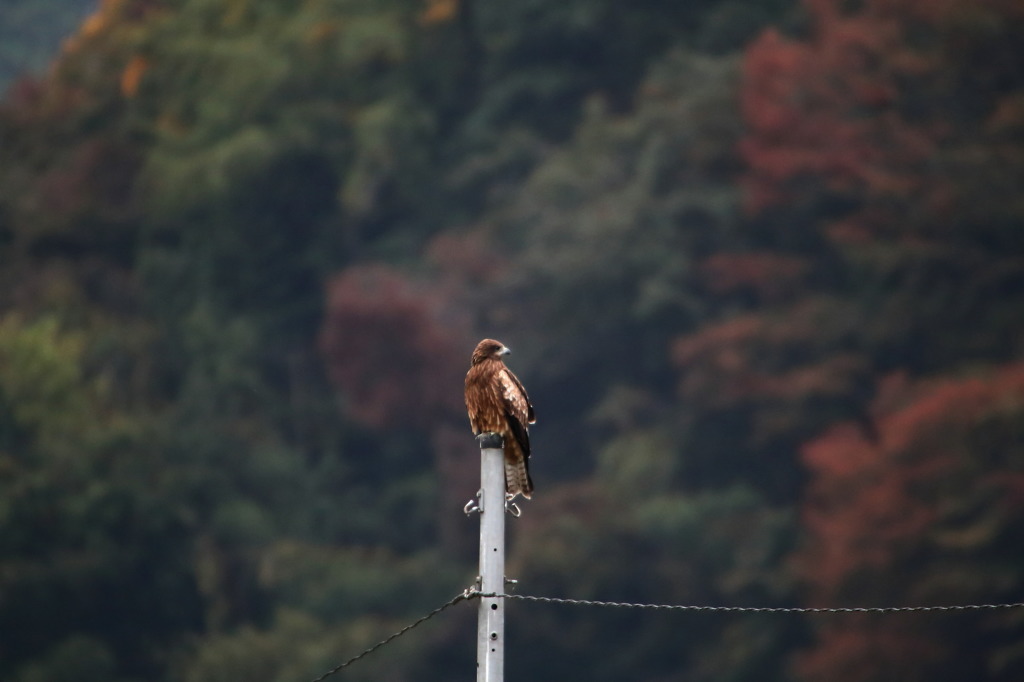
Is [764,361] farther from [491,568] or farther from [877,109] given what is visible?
[491,568]

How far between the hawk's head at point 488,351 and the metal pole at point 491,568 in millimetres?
3652

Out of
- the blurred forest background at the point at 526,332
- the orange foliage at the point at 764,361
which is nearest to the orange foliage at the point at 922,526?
the blurred forest background at the point at 526,332

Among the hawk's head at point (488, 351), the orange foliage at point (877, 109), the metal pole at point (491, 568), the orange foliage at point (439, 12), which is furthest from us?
the orange foliage at point (439, 12)

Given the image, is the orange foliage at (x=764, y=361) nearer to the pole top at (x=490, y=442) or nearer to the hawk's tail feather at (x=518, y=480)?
the hawk's tail feather at (x=518, y=480)

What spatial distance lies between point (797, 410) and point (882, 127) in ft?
19.4

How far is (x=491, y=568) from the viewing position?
6738 mm

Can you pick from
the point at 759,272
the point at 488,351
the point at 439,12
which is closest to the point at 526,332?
the point at 759,272

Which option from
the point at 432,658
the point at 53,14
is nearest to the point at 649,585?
the point at 432,658

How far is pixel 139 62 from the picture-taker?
154 feet

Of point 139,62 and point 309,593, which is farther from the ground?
point 139,62

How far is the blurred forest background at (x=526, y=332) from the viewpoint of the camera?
3322 centimetres

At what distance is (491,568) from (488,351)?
13.0 feet

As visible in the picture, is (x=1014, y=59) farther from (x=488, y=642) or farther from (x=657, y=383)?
(x=488, y=642)

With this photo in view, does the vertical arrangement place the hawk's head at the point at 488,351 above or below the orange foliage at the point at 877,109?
below
